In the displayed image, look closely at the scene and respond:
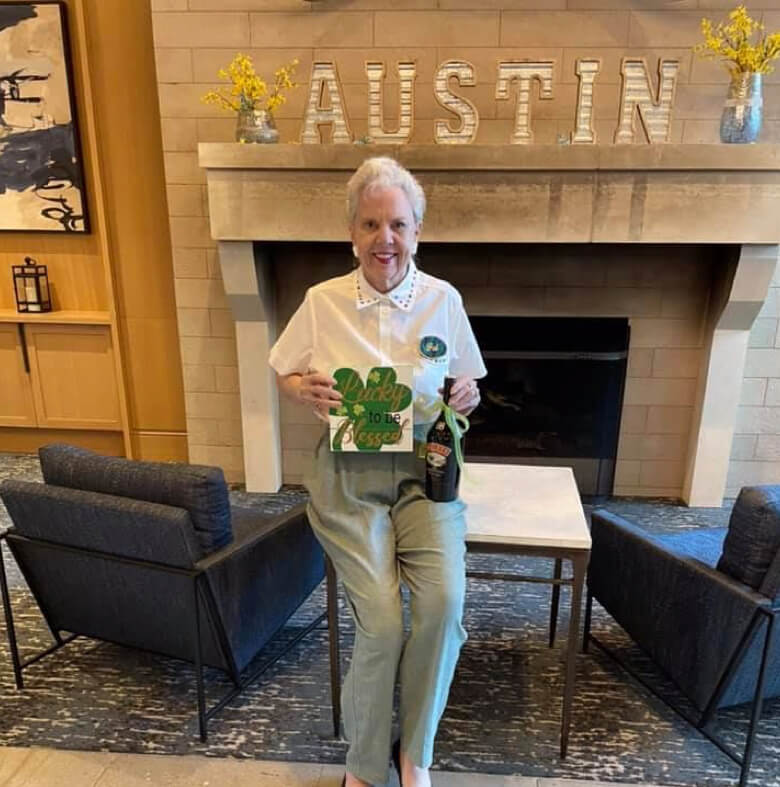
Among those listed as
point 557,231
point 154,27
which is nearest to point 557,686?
point 557,231

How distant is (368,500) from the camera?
1653 millimetres

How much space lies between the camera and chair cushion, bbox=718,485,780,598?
1.54m

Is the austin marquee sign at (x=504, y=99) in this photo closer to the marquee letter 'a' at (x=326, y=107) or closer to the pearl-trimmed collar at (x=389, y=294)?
the marquee letter 'a' at (x=326, y=107)

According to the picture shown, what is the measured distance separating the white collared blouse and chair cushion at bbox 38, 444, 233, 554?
1.36 ft

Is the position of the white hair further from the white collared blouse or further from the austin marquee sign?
the austin marquee sign

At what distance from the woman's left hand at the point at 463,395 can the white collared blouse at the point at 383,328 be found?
0.26ft

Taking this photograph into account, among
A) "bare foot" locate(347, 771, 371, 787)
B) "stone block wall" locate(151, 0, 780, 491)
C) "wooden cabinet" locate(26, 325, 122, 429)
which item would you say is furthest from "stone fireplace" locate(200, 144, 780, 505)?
"bare foot" locate(347, 771, 371, 787)

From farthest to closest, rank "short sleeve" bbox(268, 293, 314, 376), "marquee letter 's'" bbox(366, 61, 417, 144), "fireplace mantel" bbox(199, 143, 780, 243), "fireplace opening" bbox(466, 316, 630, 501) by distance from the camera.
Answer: "fireplace opening" bbox(466, 316, 630, 501) → "marquee letter 's'" bbox(366, 61, 417, 144) → "fireplace mantel" bbox(199, 143, 780, 243) → "short sleeve" bbox(268, 293, 314, 376)

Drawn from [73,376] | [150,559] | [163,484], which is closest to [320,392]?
[163,484]

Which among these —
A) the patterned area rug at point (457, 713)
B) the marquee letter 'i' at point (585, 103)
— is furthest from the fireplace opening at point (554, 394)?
the patterned area rug at point (457, 713)

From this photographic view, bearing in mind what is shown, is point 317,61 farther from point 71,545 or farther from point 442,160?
point 71,545

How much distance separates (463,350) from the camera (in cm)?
177

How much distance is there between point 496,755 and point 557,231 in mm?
2014

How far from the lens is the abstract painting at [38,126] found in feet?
10.7
